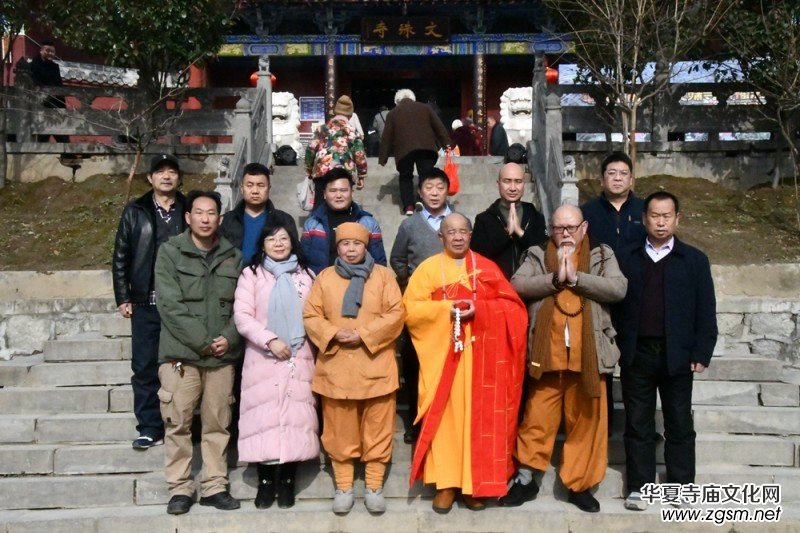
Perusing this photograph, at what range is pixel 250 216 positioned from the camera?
203 inches

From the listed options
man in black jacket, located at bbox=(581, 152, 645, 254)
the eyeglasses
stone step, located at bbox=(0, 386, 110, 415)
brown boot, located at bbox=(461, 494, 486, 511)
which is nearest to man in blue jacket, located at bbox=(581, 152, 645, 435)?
man in black jacket, located at bbox=(581, 152, 645, 254)

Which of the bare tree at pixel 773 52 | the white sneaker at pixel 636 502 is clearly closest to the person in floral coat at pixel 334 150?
the white sneaker at pixel 636 502

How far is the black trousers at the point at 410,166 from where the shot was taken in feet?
26.9

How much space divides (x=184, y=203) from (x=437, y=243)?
1.74 meters

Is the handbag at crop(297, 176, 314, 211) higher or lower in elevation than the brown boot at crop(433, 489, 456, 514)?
higher

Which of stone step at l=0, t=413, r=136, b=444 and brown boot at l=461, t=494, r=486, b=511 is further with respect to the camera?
stone step at l=0, t=413, r=136, b=444

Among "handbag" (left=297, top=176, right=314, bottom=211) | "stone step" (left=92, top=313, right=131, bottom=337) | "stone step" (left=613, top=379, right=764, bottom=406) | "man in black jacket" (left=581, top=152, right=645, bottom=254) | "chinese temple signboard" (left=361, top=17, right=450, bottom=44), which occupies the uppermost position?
"chinese temple signboard" (left=361, top=17, right=450, bottom=44)

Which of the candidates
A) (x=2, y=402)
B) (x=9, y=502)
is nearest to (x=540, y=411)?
(x=9, y=502)

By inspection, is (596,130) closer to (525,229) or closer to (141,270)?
(525,229)

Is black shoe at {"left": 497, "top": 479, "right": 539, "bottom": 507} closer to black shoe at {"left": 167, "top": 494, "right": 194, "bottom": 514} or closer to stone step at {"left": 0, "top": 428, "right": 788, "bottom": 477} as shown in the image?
stone step at {"left": 0, "top": 428, "right": 788, "bottom": 477}

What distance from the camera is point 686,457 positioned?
15.1ft

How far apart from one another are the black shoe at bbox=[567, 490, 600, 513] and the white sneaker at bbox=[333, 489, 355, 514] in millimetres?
1353

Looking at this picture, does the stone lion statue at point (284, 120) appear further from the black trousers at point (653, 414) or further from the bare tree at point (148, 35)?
the black trousers at point (653, 414)

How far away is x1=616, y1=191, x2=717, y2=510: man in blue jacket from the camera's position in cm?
450
